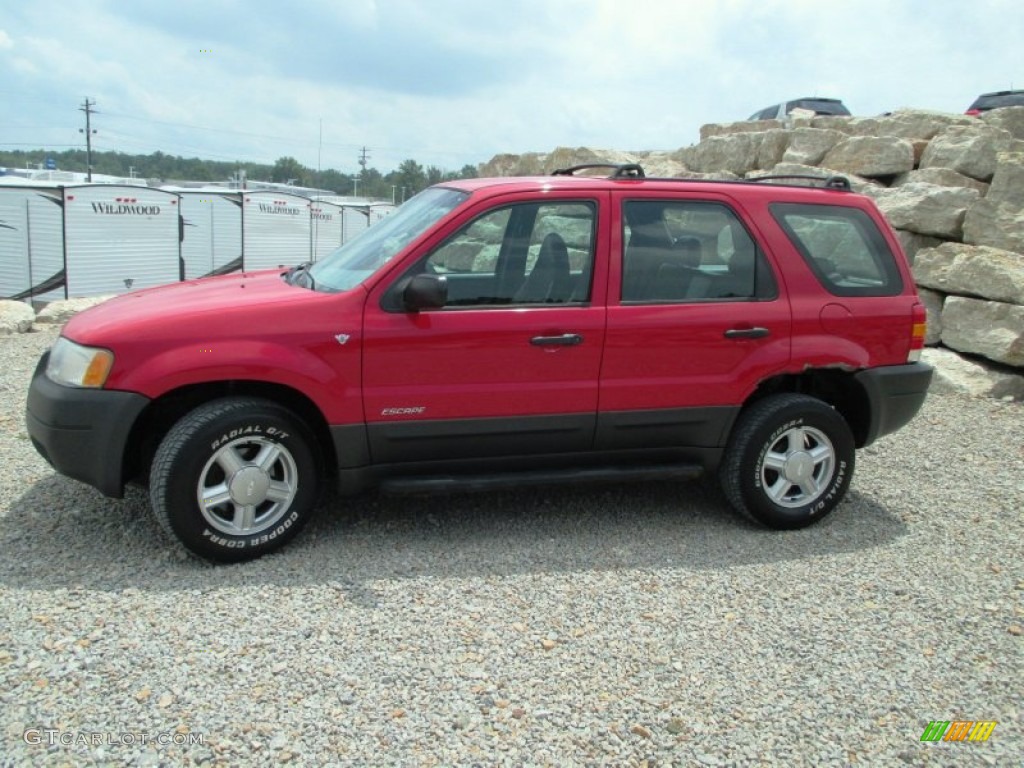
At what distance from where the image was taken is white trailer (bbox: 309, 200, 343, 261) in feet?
73.3

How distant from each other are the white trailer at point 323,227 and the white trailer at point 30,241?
7.31 meters

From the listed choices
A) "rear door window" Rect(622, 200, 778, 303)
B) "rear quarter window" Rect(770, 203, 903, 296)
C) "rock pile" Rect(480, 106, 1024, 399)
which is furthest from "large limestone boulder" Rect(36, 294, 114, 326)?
"rear quarter window" Rect(770, 203, 903, 296)

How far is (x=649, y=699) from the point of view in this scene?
10.0 feet

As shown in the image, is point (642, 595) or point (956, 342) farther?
point (956, 342)

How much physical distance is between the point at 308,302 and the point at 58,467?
137 cm

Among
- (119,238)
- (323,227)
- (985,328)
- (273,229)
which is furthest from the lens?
(323,227)

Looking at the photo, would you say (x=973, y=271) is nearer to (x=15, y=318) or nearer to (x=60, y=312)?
(x=15, y=318)

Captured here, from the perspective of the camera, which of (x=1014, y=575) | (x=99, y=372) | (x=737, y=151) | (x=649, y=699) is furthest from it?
(x=737, y=151)

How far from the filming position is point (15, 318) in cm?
1102

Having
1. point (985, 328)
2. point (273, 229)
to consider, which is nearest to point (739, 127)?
point (985, 328)

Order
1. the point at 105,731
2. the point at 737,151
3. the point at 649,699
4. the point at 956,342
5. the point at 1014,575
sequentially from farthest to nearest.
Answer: the point at 737,151
the point at 956,342
the point at 1014,575
the point at 649,699
the point at 105,731

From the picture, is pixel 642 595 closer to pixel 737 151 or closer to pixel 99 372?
pixel 99 372

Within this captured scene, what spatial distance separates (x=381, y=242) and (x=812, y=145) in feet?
34.0

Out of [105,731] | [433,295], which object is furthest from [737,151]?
[105,731]
